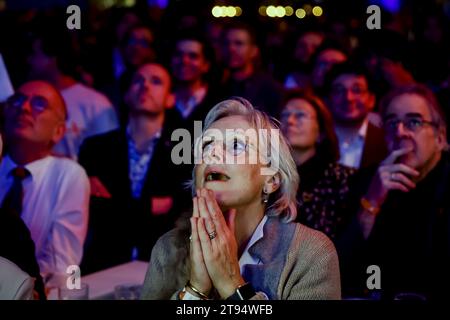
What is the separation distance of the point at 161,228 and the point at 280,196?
1.52m

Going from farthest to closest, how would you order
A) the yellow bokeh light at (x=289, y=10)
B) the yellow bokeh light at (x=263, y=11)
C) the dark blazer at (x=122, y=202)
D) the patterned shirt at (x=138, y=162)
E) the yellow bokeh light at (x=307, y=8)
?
1. the yellow bokeh light at (x=289, y=10)
2. the yellow bokeh light at (x=263, y=11)
3. the yellow bokeh light at (x=307, y=8)
4. the patterned shirt at (x=138, y=162)
5. the dark blazer at (x=122, y=202)

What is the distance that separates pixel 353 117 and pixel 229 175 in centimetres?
228

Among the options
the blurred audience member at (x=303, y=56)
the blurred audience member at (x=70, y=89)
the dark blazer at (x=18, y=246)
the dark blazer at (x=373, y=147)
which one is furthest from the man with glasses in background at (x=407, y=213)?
the blurred audience member at (x=303, y=56)

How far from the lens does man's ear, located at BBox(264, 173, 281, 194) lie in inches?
79.7

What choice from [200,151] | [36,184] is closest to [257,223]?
[200,151]

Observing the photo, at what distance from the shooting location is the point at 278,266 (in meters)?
1.93

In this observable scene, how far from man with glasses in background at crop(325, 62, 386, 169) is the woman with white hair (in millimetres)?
2080

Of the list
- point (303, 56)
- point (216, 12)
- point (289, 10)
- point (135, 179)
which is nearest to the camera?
point (135, 179)

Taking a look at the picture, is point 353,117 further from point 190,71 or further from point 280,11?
point 280,11

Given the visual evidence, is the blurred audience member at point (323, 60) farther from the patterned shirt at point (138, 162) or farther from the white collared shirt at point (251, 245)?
the white collared shirt at point (251, 245)

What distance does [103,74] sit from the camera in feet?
21.4

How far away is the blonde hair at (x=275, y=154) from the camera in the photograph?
6.57ft

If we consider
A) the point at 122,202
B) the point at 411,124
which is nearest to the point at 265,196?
the point at 411,124
